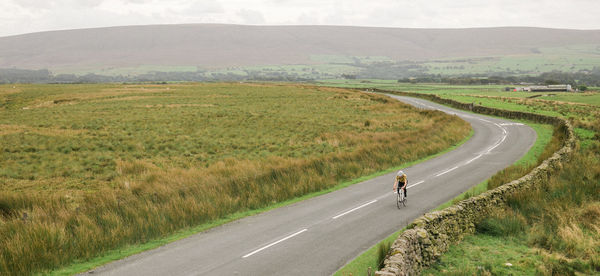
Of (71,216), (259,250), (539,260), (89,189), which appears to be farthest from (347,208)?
(89,189)

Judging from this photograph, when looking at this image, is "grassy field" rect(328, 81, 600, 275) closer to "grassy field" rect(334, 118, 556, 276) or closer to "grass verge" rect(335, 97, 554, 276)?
"grassy field" rect(334, 118, 556, 276)

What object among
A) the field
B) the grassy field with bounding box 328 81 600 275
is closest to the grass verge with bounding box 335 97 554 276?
the grassy field with bounding box 328 81 600 275

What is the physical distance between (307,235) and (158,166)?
1435cm

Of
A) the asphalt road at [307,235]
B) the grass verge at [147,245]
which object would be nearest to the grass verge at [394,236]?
the asphalt road at [307,235]

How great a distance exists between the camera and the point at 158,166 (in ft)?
82.5

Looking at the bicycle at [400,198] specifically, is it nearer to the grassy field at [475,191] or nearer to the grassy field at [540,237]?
the grassy field at [475,191]

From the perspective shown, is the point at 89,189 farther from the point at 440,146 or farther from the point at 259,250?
the point at 440,146

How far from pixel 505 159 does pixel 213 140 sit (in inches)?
900

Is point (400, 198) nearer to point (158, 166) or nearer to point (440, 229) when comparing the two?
point (440, 229)

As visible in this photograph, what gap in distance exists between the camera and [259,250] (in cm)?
1264

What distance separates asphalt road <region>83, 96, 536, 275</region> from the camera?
11.4 meters

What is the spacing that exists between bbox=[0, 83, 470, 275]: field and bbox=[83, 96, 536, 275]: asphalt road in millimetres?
1555

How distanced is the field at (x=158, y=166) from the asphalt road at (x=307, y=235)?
1555 mm

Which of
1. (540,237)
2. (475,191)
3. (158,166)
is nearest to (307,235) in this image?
(540,237)
